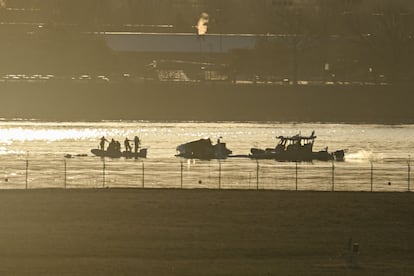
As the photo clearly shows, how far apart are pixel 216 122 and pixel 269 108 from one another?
30.9ft

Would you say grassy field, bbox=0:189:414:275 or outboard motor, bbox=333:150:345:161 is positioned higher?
outboard motor, bbox=333:150:345:161

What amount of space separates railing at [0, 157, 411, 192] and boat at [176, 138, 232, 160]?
1.65 m

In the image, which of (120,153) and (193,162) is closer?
(193,162)

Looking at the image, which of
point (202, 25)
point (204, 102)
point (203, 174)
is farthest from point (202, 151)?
point (202, 25)

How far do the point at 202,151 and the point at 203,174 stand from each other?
1434cm

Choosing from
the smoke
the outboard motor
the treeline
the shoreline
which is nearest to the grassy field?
the outboard motor

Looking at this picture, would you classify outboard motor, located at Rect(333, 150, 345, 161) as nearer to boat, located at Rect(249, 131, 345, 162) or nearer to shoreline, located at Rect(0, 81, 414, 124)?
boat, located at Rect(249, 131, 345, 162)

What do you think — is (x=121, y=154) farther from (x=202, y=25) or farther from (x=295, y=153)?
(x=202, y=25)

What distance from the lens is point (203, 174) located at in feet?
224

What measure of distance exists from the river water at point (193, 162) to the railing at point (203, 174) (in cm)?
4

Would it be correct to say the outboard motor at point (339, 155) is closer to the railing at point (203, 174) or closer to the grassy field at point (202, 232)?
the railing at point (203, 174)

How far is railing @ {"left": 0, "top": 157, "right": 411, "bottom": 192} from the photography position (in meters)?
60.1

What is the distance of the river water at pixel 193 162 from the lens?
203ft

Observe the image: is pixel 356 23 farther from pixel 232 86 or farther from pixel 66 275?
pixel 66 275
